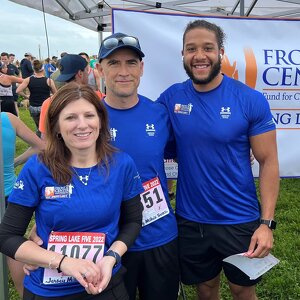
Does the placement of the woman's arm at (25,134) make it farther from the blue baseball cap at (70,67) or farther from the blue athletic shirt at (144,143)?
the blue baseball cap at (70,67)

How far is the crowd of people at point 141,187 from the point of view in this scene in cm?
150

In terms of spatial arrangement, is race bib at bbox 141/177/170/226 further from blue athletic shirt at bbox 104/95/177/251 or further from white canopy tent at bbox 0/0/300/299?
white canopy tent at bbox 0/0/300/299

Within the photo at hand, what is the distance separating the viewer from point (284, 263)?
3281 mm

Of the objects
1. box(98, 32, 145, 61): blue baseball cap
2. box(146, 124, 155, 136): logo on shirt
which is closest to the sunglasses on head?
box(98, 32, 145, 61): blue baseball cap

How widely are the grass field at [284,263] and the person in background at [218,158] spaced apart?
987mm

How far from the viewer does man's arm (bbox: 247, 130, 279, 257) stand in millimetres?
1876

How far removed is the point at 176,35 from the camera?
3.08 meters

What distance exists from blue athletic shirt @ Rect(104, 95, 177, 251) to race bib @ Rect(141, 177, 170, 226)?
22 millimetres

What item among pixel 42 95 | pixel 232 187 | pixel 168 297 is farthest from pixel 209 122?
pixel 42 95

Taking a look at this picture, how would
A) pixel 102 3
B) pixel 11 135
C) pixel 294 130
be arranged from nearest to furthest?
pixel 11 135 < pixel 294 130 < pixel 102 3

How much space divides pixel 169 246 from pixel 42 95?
6162mm

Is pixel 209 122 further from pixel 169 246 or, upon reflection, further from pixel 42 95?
pixel 42 95

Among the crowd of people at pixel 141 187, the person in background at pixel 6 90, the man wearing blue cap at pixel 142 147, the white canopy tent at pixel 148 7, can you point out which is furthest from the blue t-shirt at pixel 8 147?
the person in background at pixel 6 90

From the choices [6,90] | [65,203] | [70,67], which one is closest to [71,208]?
[65,203]
